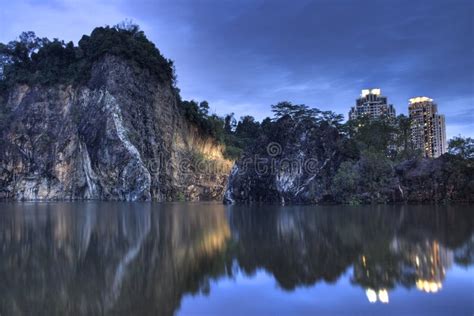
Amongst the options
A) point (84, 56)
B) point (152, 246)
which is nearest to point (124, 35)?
point (84, 56)

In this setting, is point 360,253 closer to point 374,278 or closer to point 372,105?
point 374,278

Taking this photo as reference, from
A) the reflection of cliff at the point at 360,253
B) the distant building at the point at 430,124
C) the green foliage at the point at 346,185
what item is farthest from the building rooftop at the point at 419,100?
the reflection of cliff at the point at 360,253

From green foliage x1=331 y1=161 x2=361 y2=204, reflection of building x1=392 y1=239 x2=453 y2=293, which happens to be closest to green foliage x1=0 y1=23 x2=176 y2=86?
green foliage x1=331 y1=161 x2=361 y2=204

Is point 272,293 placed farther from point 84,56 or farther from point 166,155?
point 84,56

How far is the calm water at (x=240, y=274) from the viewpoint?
477 centimetres

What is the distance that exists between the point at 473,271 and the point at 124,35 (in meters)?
65.2

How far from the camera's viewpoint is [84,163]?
58.8 meters

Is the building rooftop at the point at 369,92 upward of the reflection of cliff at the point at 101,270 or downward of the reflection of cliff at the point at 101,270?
upward

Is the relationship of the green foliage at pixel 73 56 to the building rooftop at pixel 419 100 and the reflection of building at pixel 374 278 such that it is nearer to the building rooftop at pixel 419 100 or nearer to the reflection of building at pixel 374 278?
the building rooftop at pixel 419 100

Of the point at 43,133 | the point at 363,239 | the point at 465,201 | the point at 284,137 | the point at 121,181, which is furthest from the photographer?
the point at 43,133

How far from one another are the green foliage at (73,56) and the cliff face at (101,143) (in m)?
1.31

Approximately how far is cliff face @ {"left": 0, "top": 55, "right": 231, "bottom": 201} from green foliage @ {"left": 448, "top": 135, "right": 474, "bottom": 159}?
122 feet

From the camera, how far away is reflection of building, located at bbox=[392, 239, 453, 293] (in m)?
5.68

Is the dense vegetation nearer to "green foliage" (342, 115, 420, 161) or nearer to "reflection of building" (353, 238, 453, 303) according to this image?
"green foliage" (342, 115, 420, 161)
